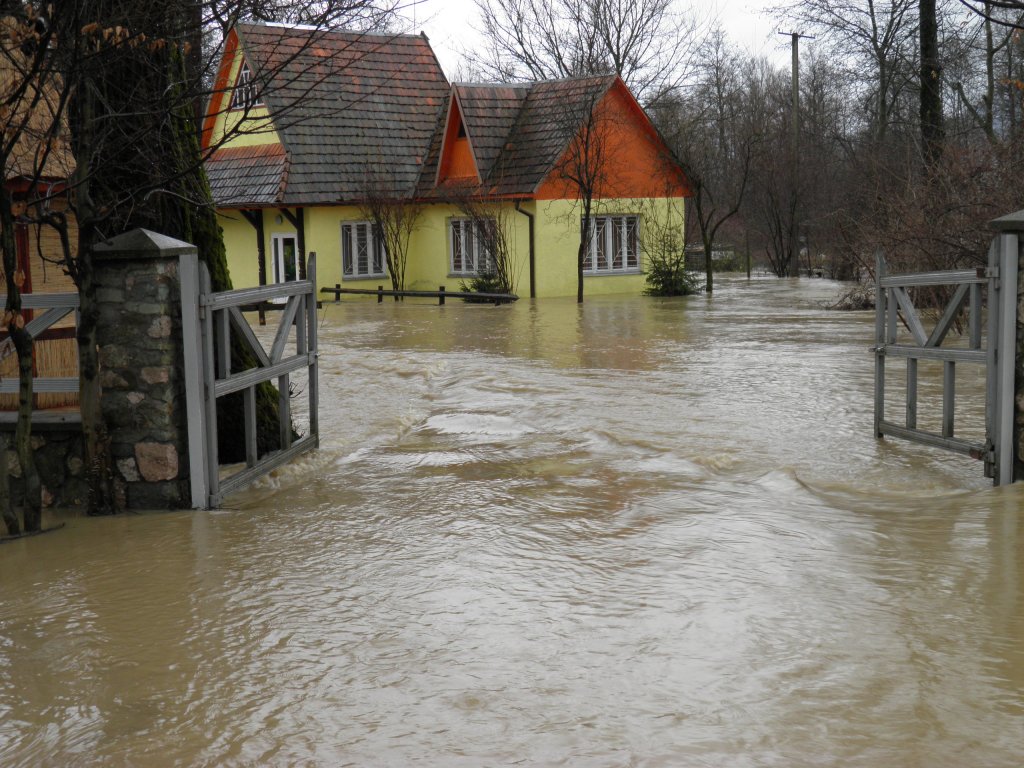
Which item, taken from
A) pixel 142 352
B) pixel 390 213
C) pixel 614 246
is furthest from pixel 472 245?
pixel 142 352

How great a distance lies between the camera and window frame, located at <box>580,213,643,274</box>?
33500 mm

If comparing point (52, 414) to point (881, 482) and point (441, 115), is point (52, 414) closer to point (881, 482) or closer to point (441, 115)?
point (881, 482)

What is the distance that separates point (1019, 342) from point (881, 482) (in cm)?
138

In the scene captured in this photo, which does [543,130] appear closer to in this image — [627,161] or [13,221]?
[627,161]

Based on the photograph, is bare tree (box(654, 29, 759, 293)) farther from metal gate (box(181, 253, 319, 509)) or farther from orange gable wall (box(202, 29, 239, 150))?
metal gate (box(181, 253, 319, 509))

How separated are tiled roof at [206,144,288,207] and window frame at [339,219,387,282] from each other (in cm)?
245

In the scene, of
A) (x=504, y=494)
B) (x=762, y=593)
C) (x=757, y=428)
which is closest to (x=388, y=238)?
(x=757, y=428)

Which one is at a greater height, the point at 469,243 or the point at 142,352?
the point at 469,243

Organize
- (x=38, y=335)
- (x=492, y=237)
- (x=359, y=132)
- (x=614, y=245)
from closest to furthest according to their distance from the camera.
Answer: (x=38, y=335)
(x=492, y=237)
(x=614, y=245)
(x=359, y=132)

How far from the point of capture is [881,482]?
859 cm

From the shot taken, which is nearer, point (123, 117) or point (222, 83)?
point (123, 117)

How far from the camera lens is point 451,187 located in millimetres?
33125

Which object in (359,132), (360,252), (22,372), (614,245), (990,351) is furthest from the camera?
(360,252)

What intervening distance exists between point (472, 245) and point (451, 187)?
→ 169cm
